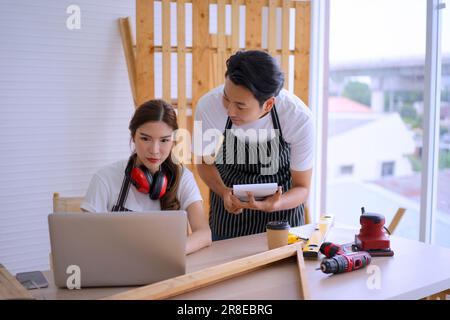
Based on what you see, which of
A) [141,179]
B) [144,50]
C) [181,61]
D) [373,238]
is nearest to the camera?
[373,238]

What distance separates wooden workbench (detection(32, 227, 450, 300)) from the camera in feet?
5.14

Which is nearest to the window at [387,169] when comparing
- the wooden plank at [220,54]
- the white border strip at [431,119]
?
the white border strip at [431,119]

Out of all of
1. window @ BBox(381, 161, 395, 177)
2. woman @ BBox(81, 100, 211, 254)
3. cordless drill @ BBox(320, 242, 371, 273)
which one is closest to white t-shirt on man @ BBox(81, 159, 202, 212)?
woman @ BBox(81, 100, 211, 254)

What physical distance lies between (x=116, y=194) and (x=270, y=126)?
2.56 ft

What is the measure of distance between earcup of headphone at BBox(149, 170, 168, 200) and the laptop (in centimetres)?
56

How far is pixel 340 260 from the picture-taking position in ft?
5.78

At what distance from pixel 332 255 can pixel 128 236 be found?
0.77m

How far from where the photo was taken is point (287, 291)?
1591 mm

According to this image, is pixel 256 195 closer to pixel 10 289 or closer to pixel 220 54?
pixel 10 289

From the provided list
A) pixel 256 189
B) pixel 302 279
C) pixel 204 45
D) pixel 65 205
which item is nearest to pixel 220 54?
pixel 204 45

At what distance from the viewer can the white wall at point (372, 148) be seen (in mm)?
3434

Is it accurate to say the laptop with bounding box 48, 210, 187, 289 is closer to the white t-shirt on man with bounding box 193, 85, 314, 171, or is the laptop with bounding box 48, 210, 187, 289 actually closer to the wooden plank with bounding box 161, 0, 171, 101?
the white t-shirt on man with bounding box 193, 85, 314, 171

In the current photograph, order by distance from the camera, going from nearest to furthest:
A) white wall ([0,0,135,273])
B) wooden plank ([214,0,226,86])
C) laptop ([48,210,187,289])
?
1. laptop ([48,210,187,289])
2. wooden plank ([214,0,226,86])
3. white wall ([0,0,135,273])
